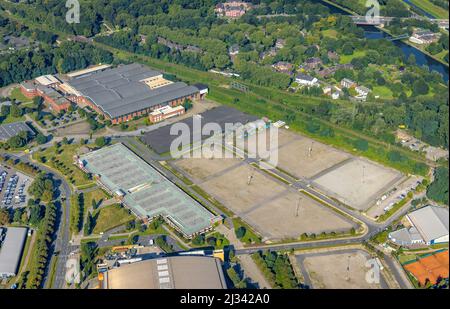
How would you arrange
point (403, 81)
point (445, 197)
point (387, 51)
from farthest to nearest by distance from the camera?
point (387, 51), point (403, 81), point (445, 197)

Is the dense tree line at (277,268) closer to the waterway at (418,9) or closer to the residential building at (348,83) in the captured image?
the residential building at (348,83)

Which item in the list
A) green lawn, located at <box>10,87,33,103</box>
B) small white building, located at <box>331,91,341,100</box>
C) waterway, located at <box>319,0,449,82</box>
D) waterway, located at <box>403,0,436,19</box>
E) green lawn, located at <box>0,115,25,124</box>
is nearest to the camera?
green lawn, located at <box>0,115,25,124</box>

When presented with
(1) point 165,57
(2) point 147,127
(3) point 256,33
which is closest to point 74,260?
(2) point 147,127

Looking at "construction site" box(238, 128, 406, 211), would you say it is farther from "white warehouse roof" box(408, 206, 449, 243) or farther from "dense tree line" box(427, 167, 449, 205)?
"white warehouse roof" box(408, 206, 449, 243)

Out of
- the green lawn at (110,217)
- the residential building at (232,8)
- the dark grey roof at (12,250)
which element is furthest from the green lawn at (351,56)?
the dark grey roof at (12,250)

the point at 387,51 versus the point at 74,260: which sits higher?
the point at 387,51

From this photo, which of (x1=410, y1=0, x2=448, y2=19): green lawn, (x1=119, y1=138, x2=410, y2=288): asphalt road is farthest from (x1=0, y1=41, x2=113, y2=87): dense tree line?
(x1=410, y1=0, x2=448, y2=19): green lawn

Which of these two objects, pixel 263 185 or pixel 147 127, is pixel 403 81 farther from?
pixel 147 127
